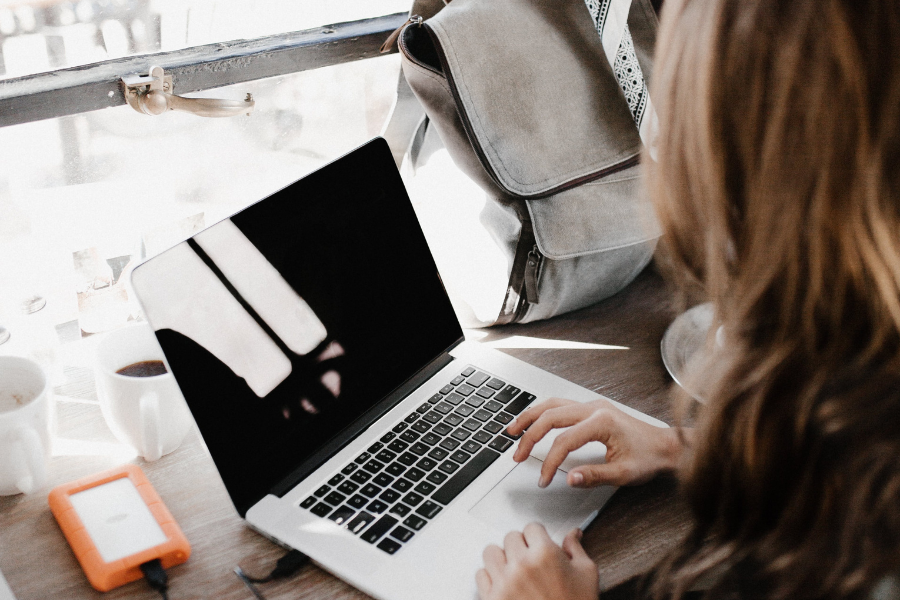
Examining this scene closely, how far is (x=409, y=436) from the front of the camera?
0.71m

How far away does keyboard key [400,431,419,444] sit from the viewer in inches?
27.8

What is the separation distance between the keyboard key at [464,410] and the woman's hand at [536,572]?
0.17m

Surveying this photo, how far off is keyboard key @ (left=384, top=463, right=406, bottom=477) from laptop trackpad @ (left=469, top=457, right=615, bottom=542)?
0.08 m

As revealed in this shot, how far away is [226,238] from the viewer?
0.66 metres

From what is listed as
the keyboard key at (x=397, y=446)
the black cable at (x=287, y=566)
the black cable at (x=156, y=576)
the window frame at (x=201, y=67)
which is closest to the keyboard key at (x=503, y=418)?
the keyboard key at (x=397, y=446)

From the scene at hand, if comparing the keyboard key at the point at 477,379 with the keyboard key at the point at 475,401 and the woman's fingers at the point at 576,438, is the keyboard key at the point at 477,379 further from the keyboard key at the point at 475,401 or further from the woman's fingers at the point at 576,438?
the woman's fingers at the point at 576,438

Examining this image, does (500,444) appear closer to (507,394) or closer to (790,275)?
(507,394)

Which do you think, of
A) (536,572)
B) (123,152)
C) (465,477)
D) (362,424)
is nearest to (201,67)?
(123,152)

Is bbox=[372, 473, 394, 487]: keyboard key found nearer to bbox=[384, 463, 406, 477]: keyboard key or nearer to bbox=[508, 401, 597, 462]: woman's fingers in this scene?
bbox=[384, 463, 406, 477]: keyboard key

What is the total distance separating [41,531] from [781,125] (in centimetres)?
67

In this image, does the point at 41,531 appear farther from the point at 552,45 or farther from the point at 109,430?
the point at 552,45

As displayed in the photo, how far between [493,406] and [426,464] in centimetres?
11

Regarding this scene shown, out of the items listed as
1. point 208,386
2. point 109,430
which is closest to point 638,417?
point 208,386

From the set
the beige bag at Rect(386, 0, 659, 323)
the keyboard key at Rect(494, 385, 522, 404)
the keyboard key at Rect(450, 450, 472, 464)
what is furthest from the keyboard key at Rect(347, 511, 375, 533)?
the beige bag at Rect(386, 0, 659, 323)
